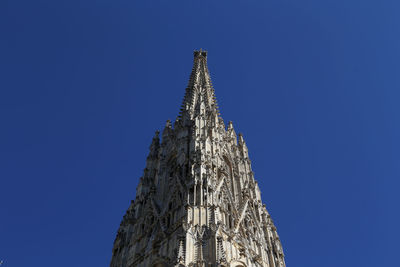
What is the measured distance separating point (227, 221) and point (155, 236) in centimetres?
456

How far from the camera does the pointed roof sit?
44134 mm

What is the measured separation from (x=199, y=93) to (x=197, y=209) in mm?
22107

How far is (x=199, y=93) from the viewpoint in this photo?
4744 cm

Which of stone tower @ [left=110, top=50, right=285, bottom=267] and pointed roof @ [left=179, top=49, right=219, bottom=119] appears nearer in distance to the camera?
stone tower @ [left=110, top=50, right=285, bottom=267]

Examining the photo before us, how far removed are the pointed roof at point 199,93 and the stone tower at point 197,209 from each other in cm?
36

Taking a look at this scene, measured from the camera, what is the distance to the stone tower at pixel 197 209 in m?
24.9

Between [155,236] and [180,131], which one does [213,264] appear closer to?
[155,236]

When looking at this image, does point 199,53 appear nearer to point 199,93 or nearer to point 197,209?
point 199,93

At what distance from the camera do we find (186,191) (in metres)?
29.6

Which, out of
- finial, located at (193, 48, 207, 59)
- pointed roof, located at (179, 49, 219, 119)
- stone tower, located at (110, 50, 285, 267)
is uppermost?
finial, located at (193, 48, 207, 59)

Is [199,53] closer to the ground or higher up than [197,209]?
higher up

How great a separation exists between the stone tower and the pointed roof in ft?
1.19

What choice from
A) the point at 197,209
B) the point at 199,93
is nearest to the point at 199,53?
the point at 199,93

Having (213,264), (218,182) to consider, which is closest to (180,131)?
(218,182)
